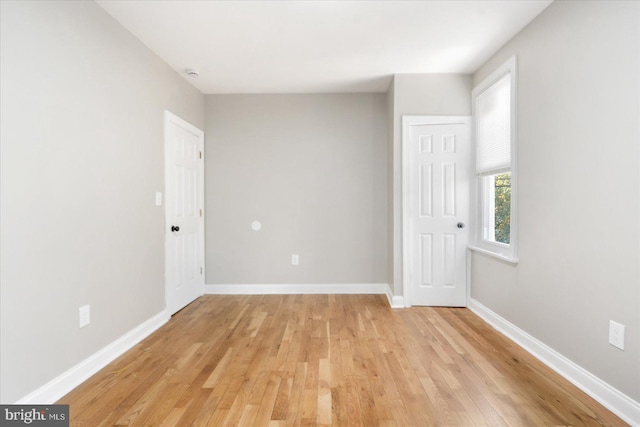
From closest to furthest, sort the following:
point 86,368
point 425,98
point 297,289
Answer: point 86,368 < point 425,98 < point 297,289

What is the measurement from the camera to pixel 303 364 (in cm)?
248

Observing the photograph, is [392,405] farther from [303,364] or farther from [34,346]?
[34,346]

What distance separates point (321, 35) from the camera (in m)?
2.91

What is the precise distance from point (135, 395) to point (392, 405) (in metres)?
1.52

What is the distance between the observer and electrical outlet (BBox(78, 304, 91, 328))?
2.27 m

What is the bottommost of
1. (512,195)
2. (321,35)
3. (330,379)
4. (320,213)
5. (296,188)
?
(330,379)

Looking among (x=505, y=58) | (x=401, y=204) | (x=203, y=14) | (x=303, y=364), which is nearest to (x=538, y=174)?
(x=505, y=58)

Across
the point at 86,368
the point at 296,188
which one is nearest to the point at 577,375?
the point at 86,368

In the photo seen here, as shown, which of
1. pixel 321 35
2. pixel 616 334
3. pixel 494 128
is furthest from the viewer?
pixel 494 128

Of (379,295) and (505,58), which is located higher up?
(505,58)

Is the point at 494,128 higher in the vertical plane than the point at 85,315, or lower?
higher

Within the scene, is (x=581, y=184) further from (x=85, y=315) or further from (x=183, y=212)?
(x=183, y=212)

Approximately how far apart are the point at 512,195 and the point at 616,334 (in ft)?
4.29

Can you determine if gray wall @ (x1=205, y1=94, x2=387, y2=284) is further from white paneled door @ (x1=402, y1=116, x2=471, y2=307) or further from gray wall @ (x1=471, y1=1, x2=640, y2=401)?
gray wall @ (x1=471, y1=1, x2=640, y2=401)
